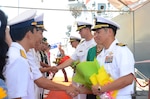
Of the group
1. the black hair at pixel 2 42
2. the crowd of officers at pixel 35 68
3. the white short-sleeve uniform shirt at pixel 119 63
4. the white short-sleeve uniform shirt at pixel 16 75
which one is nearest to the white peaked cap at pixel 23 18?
the crowd of officers at pixel 35 68

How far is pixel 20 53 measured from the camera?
1.92 m

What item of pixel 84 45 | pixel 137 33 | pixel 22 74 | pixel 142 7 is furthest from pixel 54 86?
pixel 137 33

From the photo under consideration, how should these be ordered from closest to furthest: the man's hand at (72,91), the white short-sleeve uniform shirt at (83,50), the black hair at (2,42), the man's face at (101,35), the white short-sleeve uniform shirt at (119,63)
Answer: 1. the black hair at (2,42)
2. the white short-sleeve uniform shirt at (119,63)
3. the man's face at (101,35)
4. the man's hand at (72,91)
5. the white short-sleeve uniform shirt at (83,50)

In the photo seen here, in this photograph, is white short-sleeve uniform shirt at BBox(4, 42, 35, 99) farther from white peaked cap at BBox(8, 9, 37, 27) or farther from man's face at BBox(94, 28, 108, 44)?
man's face at BBox(94, 28, 108, 44)

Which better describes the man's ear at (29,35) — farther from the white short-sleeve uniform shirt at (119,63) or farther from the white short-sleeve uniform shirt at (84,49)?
the white short-sleeve uniform shirt at (84,49)

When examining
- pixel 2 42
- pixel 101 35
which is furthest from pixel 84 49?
pixel 2 42

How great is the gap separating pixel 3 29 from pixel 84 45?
8.53ft

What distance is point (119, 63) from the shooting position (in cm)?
232

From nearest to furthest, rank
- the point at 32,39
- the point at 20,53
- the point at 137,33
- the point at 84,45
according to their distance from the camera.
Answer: the point at 20,53 < the point at 32,39 < the point at 84,45 < the point at 137,33

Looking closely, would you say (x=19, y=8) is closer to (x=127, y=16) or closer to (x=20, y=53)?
(x=127, y=16)

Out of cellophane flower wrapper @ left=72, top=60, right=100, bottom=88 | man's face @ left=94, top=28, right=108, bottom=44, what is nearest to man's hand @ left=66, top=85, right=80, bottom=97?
cellophane flower wrapper @ left=72, top=60, right=100, bottom=88

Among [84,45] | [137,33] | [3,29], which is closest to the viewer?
[3,29]

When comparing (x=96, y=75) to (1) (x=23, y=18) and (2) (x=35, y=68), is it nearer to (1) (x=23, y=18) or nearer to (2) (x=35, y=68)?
(2) (x=35, y=68)

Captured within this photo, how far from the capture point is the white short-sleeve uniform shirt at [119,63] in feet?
A: 7.51
